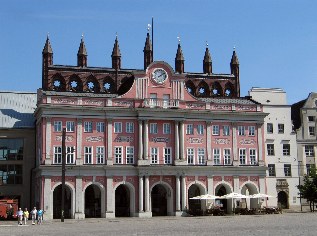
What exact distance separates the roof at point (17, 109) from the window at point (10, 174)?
5.98m

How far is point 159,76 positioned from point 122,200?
18144mm

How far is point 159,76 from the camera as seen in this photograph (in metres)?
80.8

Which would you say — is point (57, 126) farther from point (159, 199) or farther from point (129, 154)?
point (159, 199)

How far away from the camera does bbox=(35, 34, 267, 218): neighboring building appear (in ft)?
246

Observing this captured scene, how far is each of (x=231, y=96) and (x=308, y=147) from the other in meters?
15.2

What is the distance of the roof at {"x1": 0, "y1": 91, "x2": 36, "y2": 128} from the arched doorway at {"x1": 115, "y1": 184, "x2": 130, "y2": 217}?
16.0 meters

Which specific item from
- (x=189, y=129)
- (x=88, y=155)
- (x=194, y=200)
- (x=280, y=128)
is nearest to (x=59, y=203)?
(x=88, y=155)

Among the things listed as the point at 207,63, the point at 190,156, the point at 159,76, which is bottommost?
the point at 190,156

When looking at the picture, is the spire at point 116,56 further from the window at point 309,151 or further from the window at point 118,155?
the window at point 309,151

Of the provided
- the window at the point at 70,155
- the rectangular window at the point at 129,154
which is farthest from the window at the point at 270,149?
the window at the point at 70,155

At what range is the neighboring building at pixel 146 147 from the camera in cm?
7500

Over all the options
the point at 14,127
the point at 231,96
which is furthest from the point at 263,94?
the point at 14,127

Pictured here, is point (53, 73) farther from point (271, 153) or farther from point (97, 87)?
point (271, 153)

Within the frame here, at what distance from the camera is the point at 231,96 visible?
95.4 m
